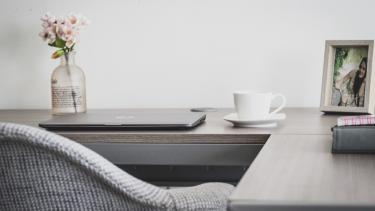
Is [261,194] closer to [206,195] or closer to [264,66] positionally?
[206,195]

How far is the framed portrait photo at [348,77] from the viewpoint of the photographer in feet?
5.28

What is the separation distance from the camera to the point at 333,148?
3.34ft

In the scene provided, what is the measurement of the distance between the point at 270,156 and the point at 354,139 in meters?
0.14

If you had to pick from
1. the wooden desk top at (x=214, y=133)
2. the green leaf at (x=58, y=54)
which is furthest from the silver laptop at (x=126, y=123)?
the green leaf at (x=58, y=54)

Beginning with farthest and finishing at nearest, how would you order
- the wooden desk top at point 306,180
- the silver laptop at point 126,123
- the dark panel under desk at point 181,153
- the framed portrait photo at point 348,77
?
1. the framed portrait photo at point 348,77
2. the silver laptop at point 126,123
3. the dark panel under desk at point 181,153
4. the wooden desk top at point 306,180

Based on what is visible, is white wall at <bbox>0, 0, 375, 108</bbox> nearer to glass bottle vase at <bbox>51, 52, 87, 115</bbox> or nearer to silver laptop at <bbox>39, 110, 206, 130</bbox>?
glass bottle vase at <bbox>51, 52, 87, 115</bbox>

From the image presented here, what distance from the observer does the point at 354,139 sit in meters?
1.01

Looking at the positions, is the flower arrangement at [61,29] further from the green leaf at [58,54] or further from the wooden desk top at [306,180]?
the wooden desk top at [306,180]

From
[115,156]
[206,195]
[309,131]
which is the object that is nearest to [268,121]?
[309,131]

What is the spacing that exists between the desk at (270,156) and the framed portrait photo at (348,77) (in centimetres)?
6

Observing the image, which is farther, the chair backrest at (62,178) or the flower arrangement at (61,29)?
the flower arrangement at (61,29)

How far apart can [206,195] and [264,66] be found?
0.96m

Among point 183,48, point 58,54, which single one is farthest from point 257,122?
point 58,54

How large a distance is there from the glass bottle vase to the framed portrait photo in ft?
2.25
